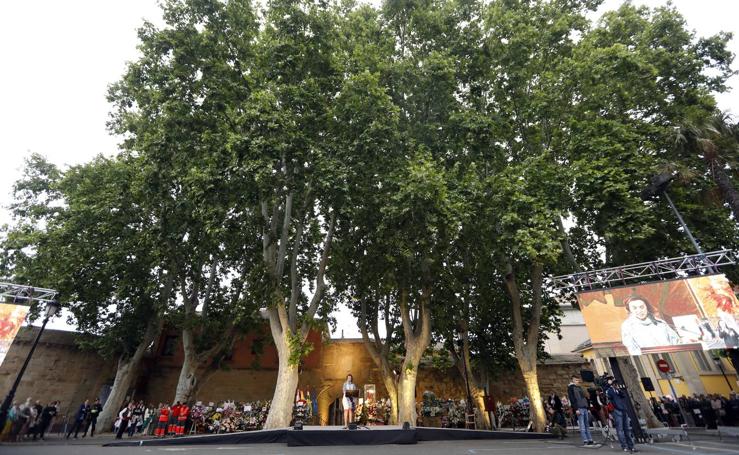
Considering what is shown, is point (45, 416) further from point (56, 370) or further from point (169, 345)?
point (169, 345)

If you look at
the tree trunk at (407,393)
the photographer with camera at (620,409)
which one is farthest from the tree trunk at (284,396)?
the photographer with camera at (620,409)

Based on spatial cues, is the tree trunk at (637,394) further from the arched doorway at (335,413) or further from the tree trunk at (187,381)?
the tree trunk at (187,381)

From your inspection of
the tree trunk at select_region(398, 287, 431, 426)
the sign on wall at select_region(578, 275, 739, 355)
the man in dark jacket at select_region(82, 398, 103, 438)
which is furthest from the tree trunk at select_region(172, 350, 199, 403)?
the sign on wall at select_region(578, 275, 739, 355)

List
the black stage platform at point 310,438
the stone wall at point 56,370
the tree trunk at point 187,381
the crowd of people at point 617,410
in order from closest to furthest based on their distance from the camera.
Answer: the crowd of people at point 617,410 < the black stage platform at point 310,438 < the tree trunk at point 187,381 < the stone wall at point 56,370

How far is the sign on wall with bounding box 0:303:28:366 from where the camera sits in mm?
10523

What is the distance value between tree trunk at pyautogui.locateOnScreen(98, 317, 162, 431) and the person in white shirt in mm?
19867

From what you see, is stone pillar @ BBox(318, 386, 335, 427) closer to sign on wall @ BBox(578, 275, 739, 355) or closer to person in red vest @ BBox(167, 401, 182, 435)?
person in red vest @ BBox(167, 401, 182, 435)

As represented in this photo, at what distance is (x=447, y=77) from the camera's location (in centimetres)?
1345

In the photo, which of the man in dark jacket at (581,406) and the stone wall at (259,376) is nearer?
the man in dark jacket at (581,406)

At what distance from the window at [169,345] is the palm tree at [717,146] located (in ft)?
91.1

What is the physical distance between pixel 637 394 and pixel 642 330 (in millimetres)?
5331

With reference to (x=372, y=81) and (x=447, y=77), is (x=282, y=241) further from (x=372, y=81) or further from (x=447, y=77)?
(x=447, y=77)

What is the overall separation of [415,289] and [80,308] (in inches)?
632

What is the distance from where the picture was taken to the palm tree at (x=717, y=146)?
1211 centimetres
